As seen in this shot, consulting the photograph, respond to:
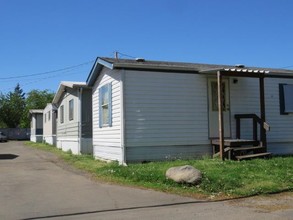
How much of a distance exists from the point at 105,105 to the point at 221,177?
7.24 metres

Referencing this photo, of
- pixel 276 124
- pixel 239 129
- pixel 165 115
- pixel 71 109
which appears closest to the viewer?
pixel 165 115

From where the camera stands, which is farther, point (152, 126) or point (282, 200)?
point (152, 126)

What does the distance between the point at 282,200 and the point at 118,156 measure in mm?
7135

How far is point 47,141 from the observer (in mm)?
35312

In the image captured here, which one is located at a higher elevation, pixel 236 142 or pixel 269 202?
pixel 236 142

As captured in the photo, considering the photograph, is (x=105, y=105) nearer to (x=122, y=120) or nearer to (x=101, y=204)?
(x=122, y=120)

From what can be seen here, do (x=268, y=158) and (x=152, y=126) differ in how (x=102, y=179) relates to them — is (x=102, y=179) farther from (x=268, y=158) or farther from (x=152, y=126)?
(x=268, y=158)

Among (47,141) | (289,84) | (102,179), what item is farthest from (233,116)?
(47,141)

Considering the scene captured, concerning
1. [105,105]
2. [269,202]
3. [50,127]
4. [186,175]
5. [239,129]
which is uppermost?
[105,105]

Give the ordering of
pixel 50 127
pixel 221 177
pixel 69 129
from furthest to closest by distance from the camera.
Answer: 1. pixel 50 127
2. pixel 69 129
3. pixel 221 177

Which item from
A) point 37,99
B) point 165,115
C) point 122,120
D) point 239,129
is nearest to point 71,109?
point 122,120

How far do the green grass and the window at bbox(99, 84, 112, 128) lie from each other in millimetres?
2584

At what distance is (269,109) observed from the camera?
55.8 ft

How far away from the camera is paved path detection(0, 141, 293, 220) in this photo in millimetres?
7641
